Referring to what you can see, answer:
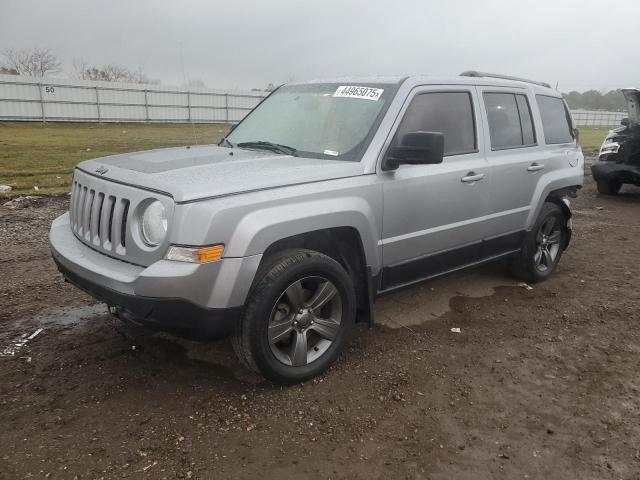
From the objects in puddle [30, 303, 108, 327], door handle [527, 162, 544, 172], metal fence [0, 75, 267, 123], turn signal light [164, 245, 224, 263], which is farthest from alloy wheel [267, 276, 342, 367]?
metal fence [0, 75, 267, 123]

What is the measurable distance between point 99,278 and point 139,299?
35 cm

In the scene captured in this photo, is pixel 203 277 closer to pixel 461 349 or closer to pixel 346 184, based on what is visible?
pixel 346 184

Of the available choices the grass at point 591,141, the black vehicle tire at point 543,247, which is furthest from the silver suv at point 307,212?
the grass at point 591,141

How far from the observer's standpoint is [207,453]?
270cm

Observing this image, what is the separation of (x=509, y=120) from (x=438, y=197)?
1.36 m

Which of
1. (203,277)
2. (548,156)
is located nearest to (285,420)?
(203,277)

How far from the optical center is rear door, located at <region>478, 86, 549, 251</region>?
4520 millimetres

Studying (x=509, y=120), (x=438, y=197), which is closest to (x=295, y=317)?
(x=438, y=197)

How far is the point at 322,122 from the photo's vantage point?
13.0 ft

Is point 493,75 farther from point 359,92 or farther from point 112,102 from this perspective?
point 112,102

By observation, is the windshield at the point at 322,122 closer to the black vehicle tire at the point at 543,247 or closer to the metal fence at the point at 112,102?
the black vehicle tire at the point at 543,247

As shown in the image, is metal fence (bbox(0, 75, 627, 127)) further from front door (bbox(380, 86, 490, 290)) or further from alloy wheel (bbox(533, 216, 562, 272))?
front door (bbox(380, 86, 490, 290))

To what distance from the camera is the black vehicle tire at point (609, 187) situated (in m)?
10.8

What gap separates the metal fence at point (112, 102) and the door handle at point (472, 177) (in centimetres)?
3041
